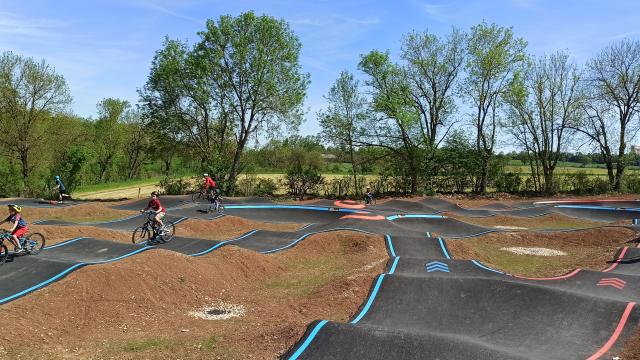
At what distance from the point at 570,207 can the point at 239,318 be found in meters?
29.7

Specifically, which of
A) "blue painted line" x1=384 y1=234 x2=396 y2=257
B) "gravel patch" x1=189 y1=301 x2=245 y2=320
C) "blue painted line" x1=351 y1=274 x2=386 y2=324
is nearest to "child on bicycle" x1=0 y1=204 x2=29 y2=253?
"gravel patch" x1=189 y1=301 x2=245 y2=320

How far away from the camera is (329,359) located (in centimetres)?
741

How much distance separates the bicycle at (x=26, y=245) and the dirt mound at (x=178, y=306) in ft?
11.8

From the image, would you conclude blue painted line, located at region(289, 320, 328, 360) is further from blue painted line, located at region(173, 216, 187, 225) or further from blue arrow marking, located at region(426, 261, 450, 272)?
blue painted line, located at region(173, 216, 187, 225)

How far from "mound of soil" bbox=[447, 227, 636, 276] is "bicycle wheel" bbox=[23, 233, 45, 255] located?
1570 cm

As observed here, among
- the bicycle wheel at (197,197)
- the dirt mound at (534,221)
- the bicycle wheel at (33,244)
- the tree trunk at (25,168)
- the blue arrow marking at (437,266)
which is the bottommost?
the dirt mound at (534,221)

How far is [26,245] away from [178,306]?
21.0ft

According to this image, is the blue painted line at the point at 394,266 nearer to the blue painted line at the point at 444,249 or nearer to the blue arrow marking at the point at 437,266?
the blue arrow marking at the point at 437,266

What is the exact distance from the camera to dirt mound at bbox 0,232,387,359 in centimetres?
864

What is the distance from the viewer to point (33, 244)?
14.4 meters

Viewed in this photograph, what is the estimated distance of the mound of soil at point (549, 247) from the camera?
16.6 m

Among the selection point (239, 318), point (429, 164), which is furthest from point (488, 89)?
point (239, 318)

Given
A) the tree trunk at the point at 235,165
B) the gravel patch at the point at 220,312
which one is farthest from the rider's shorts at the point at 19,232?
the tree trunk at the point at 235,165

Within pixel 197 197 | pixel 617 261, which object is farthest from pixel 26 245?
pixel 617 261
